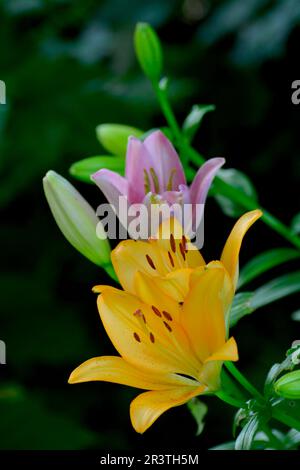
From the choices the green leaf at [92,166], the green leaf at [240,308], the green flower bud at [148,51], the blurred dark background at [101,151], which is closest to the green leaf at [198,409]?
the green leaf at [240,308]

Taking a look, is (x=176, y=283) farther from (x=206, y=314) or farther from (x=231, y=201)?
(x=231, y=201)

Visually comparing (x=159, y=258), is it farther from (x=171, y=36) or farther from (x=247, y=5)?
(x=171, y=36)

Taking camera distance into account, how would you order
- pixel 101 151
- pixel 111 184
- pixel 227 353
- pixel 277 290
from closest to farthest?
pixel 227 353 → pixel 111 184 → pixel 277 290 → pixel 101 151

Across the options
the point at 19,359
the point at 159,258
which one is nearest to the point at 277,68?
the point at 19,359

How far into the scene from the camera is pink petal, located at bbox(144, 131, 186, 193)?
1.86 ft

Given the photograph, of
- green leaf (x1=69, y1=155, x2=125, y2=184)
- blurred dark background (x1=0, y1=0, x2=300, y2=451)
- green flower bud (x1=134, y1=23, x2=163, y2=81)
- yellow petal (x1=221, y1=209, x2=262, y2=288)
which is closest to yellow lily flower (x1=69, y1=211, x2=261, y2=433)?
yellow petal (x1=221, y1=209, x2=262, y2=288)

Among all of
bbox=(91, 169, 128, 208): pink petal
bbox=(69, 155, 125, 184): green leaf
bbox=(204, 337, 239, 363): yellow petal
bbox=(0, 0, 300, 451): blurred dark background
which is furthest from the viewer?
bbox=(0, 0, 300, 451): blurred dark background

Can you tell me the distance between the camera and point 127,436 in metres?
1.23

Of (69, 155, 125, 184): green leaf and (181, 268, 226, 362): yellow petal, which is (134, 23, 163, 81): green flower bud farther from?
(181, 268, 226, 362): yellow petal

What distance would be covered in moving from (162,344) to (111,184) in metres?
0.12

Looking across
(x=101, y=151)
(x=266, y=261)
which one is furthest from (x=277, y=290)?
(x=101, y=151)

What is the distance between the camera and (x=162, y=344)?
0.47 metres

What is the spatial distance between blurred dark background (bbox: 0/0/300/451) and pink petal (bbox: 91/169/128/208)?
1.87 ft
